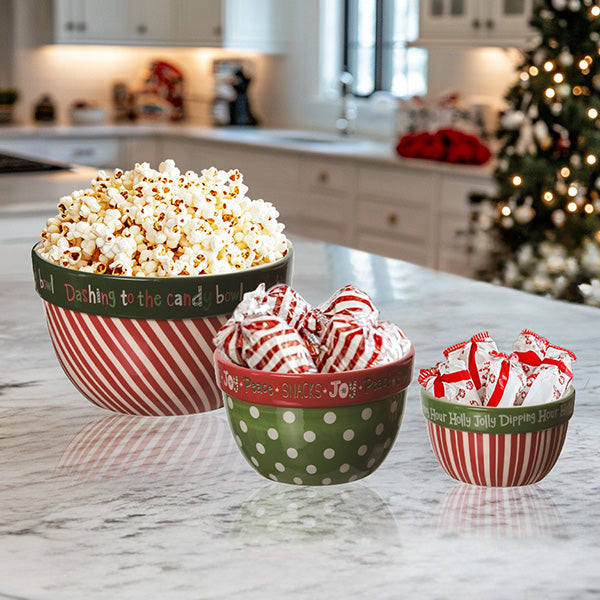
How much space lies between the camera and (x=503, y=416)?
79cm

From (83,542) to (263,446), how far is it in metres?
0.16

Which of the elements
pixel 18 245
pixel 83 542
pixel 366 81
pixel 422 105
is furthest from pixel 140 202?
pixel 366 81

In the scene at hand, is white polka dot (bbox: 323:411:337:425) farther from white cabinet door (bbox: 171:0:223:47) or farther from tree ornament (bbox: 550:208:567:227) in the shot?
→ white cabinet door (bbox: 171:0:223:47)

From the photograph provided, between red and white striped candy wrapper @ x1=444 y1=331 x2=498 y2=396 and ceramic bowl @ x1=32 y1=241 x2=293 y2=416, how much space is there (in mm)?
221

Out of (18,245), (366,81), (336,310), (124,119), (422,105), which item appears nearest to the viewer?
(336,310)

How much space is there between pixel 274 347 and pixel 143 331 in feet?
0.67

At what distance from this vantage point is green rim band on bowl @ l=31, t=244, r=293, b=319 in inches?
36.4

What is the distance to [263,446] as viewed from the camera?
0.80m

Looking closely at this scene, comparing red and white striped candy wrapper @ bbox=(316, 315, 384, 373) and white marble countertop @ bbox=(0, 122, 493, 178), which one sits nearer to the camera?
red and white striped candy wrapper @ bbox=(316, 315, 384, 373)

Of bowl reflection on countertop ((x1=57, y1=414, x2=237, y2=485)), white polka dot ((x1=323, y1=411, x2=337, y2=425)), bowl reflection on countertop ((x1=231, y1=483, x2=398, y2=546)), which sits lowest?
bowl reflection on countertop ((x1=57, y1=414, x2=237, y2=485))

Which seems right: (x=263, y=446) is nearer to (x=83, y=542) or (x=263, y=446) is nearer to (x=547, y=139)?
(x=83, y=542)

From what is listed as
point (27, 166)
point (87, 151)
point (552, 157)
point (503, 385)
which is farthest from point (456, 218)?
point (503, 385)

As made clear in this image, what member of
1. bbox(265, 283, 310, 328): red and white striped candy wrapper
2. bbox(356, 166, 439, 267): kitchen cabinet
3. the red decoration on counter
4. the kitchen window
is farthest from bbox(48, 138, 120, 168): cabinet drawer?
bbox(265, 283, 310, 328): red and white striped candy wrapper

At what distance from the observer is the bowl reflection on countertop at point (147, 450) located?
2.77 feet
